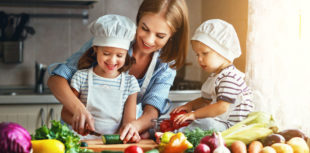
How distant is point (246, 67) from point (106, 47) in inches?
40.7

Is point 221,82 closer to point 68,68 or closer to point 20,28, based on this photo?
point 68,68

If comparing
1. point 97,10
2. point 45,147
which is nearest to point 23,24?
point 97,10

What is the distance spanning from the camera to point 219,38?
4.18 feet

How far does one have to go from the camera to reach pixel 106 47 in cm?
132

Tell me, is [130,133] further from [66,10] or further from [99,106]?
[66,10]

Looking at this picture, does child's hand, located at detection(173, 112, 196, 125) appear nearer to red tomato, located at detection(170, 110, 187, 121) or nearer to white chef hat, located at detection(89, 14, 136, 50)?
red tomato, located at detection(170, 110, 187, 121)

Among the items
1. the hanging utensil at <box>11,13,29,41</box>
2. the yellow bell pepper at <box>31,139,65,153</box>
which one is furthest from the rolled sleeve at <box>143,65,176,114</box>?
the hanging utensil at <box>11,13,29,41</box>

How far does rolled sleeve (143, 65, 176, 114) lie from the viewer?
1531 mm

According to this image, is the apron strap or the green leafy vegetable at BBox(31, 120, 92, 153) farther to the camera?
the apron strap

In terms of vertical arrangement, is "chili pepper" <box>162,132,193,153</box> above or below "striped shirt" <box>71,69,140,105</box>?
below

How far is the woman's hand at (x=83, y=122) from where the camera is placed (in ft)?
4.16

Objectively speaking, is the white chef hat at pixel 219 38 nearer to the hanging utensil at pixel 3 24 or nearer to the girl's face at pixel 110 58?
the girl's face at pixel 110 58

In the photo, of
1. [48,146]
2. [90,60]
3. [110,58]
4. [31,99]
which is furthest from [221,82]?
[31,99]

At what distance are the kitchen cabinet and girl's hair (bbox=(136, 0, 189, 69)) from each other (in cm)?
136
